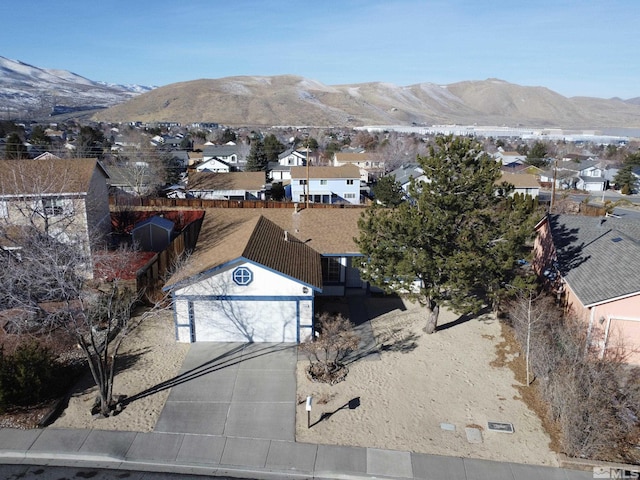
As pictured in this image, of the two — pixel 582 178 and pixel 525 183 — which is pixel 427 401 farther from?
pixel 582 178

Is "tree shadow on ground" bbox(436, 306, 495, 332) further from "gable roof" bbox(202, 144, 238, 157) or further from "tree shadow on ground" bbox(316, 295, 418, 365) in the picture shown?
"gable roof" bbox(202, 144, 238, 157)

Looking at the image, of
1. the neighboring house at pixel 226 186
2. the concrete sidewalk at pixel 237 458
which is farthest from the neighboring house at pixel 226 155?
the concrete sidewalk at pixel 237 458

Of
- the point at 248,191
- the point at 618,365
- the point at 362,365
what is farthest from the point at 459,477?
the point at 248,191

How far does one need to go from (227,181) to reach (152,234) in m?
20.4

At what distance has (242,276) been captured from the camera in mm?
18734

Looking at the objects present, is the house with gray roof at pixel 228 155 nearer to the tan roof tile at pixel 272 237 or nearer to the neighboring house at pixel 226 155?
the neighboring house at pixel 226 155

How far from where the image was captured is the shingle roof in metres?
18.1

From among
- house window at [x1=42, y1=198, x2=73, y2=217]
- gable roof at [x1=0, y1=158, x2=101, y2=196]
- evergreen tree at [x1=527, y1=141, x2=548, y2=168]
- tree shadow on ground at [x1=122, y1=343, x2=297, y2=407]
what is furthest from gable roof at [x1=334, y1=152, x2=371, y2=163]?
tree shadow on ground at [x1=122, y1=343, x2=297, y2=407]

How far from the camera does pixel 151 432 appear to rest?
1438 cm

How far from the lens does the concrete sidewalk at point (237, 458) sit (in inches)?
506

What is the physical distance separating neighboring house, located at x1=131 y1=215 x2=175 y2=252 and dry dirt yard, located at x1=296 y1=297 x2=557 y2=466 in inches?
654

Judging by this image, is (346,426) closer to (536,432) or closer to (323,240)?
(536,432)

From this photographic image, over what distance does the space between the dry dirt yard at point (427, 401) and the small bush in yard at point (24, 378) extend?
29.3 ft

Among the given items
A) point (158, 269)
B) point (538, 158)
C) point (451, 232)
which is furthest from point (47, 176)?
point (538, 158)
